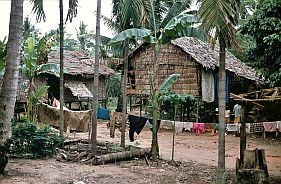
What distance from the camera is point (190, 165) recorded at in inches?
451

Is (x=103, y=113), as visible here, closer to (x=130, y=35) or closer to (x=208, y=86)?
(x=208, y=86)

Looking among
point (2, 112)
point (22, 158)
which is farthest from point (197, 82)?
point (2, 112)

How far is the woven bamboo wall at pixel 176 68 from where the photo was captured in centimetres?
1973

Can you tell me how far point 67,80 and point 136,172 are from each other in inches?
541

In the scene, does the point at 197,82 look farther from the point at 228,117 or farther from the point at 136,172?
the point at 136,172

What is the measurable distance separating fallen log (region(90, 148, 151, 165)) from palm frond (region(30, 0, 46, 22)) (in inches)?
226

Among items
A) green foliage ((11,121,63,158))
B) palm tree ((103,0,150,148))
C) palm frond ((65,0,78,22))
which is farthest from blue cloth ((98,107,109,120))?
green foliage ((11,121,63,158))

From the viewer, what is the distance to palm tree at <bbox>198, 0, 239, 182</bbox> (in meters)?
6.29

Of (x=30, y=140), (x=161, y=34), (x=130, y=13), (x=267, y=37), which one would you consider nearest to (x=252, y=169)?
(x=267, y=37)

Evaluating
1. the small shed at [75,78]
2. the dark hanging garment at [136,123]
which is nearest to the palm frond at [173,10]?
the small shed at [75,78]

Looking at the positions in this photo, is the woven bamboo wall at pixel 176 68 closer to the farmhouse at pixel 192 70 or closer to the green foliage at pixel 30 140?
the farmhouse at pixel 192 70

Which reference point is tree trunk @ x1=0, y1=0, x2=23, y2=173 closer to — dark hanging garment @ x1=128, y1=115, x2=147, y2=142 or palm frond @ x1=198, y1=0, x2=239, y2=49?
palm frond @ x1=198, y1=0, x2=239, y2=49

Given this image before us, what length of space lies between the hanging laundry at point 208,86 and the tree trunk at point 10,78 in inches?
520

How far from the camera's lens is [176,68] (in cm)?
2052
